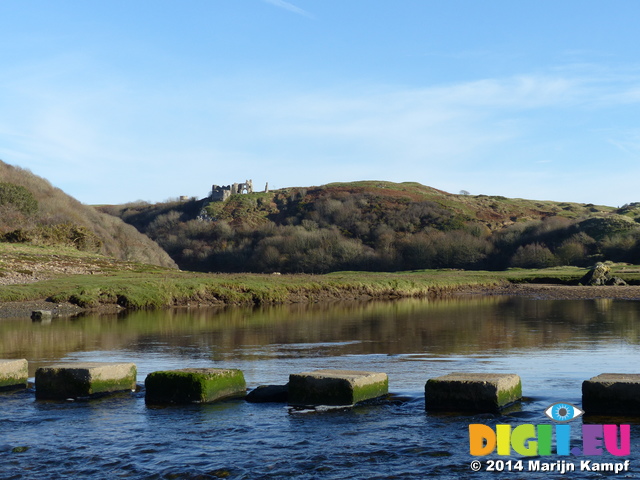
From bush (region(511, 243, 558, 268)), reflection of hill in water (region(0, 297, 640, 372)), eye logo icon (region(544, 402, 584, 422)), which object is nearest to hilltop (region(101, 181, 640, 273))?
bush (region(511, 243, 558, 268))

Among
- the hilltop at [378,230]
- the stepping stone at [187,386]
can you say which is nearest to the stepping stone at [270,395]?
the stepping stone at [187,386]

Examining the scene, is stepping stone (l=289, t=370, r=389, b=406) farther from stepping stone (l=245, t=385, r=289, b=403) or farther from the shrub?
the shrub

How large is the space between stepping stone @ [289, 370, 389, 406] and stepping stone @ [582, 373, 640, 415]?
9.64 feet

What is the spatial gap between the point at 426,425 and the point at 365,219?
112 meters

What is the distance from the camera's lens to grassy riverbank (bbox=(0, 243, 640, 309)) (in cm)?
3428

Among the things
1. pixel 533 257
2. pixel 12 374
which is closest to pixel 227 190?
pixel 533 257

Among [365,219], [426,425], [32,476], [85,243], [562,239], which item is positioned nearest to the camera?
[32,476]

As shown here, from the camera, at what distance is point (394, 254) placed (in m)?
100

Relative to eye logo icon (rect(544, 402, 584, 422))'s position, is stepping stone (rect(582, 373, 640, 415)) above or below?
above

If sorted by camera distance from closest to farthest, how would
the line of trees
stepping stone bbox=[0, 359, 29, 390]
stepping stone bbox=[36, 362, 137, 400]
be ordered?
stepping stone bbox=[36, 362, 137, 400] < stepping stone bbox=[0, 359, 29, 390] < the line of trees

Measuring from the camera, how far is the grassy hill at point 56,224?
179ft

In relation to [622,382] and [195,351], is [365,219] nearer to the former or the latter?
[195,351]

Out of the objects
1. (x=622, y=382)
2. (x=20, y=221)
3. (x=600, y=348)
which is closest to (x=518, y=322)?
(x=600, y=348)

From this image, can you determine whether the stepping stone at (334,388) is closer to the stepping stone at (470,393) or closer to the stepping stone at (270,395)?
the stepping stone at (270,395)
